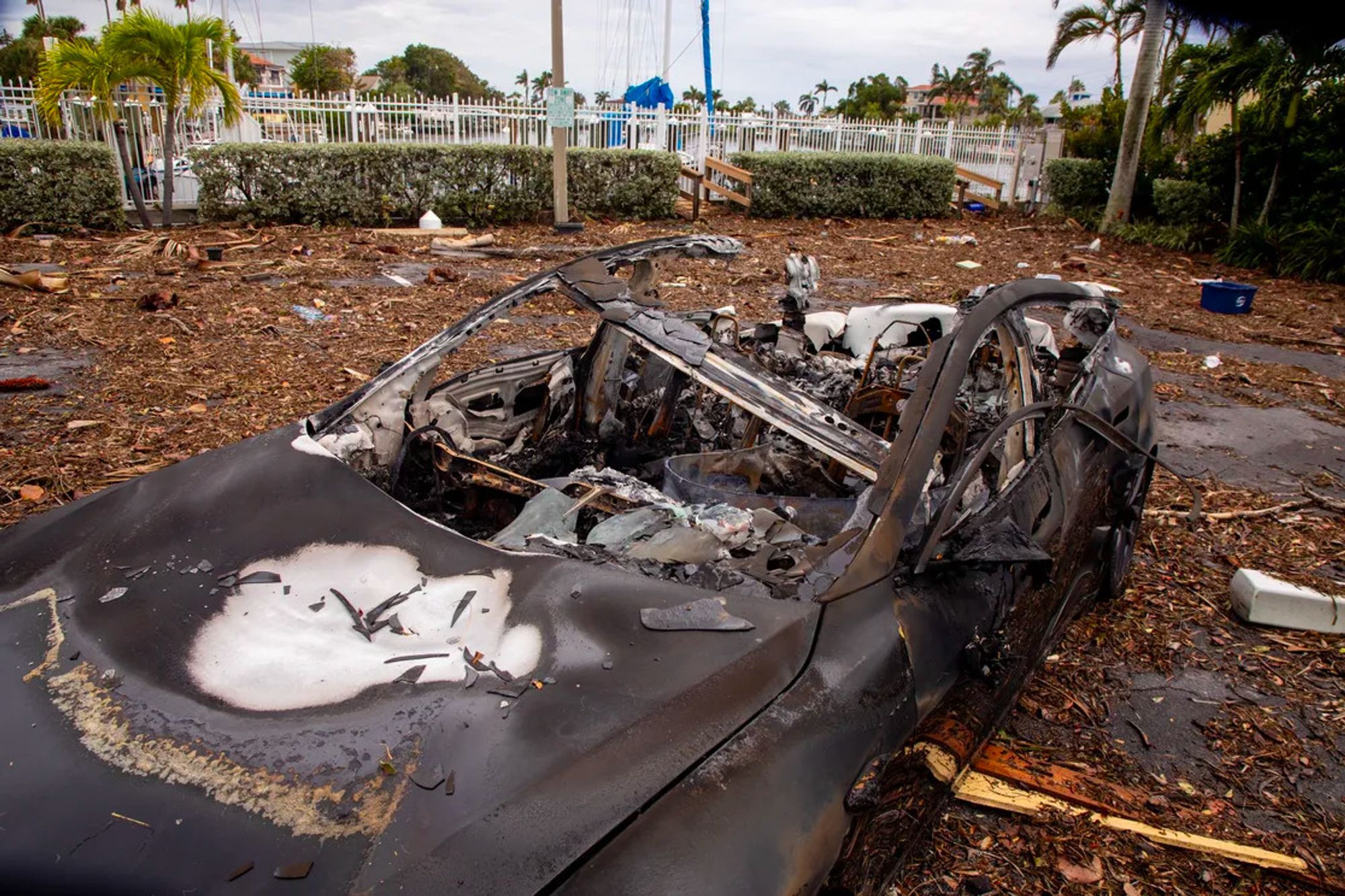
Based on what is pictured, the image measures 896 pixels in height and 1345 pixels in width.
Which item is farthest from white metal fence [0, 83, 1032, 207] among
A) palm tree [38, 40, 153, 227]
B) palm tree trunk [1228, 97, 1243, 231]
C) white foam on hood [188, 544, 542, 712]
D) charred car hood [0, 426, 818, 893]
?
white foam on hood [188, 544, 542, 712]

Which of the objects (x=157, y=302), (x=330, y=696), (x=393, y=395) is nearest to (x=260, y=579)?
(x=330, y=696)

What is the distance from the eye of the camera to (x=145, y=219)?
13258 millimetres

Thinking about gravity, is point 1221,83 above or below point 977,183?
above

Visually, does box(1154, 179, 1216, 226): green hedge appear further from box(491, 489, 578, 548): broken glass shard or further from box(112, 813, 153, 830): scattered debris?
box(112, 813, 153, 830): scattered debris

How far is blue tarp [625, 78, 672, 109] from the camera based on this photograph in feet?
67.7

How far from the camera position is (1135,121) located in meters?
15.9

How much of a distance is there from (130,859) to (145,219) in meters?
14.5

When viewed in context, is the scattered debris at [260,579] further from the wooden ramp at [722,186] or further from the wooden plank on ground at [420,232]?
the wooden ramp at [722,186]

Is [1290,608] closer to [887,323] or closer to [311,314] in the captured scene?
[887,323]

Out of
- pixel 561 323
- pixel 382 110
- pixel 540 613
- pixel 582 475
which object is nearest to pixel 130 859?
pixel 540 613

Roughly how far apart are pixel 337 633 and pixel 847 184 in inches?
694

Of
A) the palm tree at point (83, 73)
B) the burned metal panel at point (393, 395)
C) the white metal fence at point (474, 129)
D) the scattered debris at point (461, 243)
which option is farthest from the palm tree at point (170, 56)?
the burned metal panel at point (393, 395)

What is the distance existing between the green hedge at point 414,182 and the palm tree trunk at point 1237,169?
31.4ft

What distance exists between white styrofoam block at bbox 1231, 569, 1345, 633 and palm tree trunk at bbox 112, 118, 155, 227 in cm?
1489
